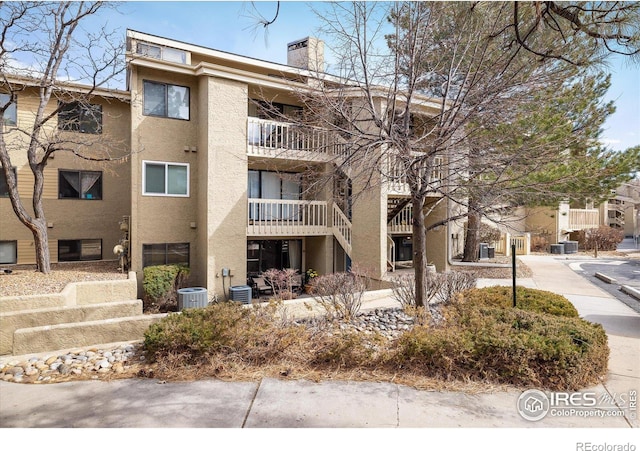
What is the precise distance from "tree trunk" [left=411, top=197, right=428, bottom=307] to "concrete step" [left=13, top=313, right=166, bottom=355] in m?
4.53

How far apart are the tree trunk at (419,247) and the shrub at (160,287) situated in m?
6.81

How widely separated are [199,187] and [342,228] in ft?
15.8

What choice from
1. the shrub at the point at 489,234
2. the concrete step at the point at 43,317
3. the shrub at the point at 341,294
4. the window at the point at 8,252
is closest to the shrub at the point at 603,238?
the shrub at the point at 489,234

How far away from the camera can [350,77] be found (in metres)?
6.50

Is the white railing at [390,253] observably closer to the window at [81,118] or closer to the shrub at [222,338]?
the shrub at [222,338]

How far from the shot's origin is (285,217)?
12.7 meters

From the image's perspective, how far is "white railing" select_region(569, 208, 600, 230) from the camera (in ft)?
78.9

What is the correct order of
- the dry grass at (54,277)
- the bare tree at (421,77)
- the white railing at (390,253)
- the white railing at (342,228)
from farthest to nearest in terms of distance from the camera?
the white railing at (390,253) < the white railing at (342,228) < the dry grass at (54,277) < the bare tree at (421,77)

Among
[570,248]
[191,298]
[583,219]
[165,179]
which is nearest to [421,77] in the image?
[191,298]

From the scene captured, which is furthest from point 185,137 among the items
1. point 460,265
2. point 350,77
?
point 460,265

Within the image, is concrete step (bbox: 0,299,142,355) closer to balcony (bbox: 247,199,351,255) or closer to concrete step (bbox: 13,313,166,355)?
concrete step (bbox: 13,313,166,355)

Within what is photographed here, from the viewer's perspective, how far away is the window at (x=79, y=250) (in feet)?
39.7

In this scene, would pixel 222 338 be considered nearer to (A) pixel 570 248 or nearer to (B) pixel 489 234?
(B) pixel 489 234

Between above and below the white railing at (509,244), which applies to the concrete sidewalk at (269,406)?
below
